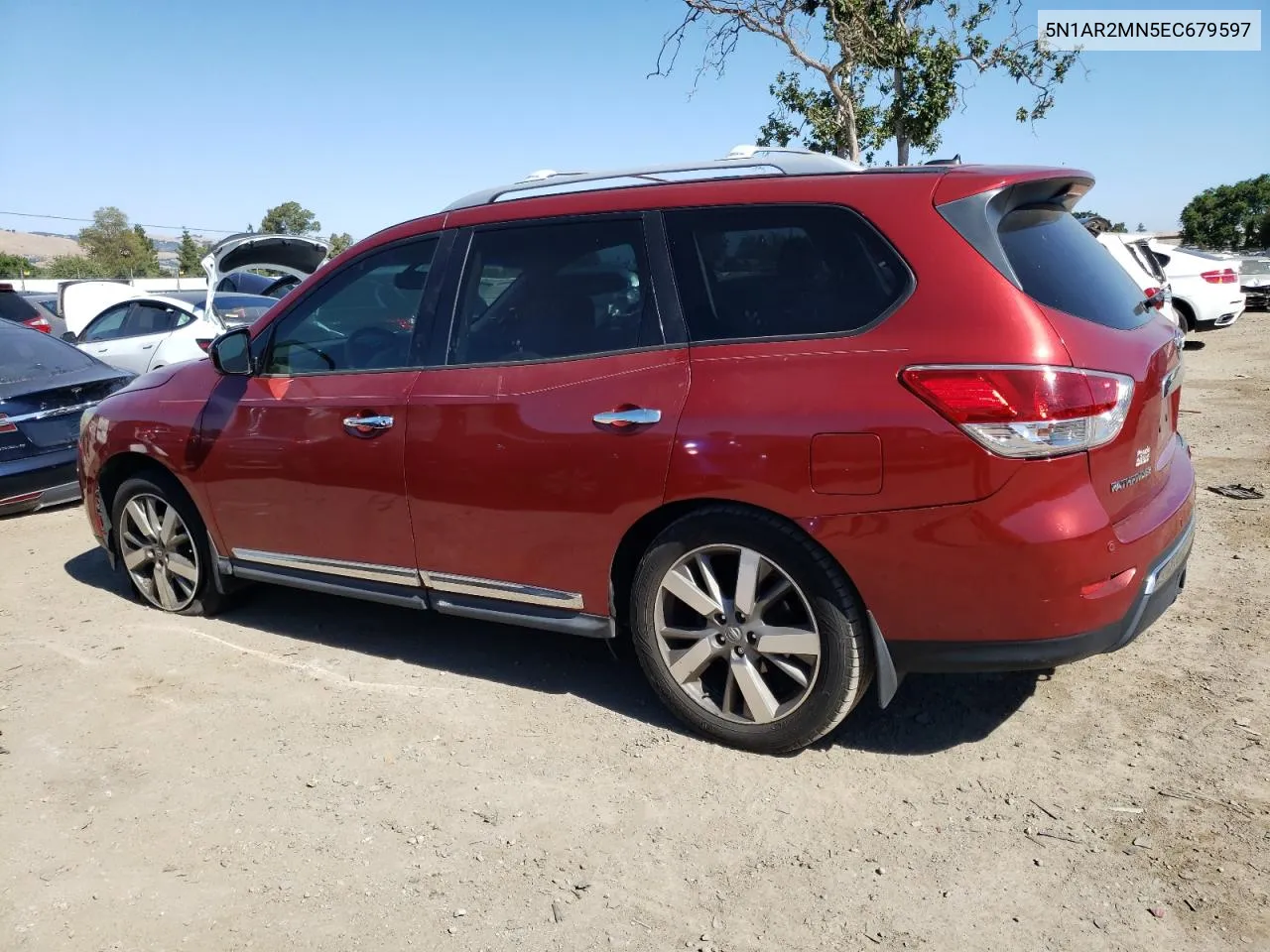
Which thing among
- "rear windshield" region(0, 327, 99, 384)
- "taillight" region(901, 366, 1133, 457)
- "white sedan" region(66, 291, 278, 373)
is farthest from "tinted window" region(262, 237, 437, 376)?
"white sedan" region(66, 291, 278, 373)

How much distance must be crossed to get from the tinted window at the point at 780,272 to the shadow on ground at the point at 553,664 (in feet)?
4.48

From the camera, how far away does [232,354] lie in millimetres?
4688

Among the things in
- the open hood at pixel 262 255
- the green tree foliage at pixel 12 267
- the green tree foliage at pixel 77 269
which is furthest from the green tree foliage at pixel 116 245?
the open hood at pixel 262 255

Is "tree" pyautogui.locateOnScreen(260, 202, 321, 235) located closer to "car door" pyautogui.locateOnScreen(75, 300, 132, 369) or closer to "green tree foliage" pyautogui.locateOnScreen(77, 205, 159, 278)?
"green tree foliage" pyautogui.locateOnScreen(77, 205, 159, 278)

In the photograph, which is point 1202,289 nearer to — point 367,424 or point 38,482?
point 367,424

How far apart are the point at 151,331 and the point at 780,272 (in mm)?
10263

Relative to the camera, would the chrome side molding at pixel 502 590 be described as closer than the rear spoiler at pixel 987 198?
No

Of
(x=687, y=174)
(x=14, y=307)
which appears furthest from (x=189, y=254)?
(x=687, y=174)

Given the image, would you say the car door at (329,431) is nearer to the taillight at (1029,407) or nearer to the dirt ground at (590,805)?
the dirt ground at (590,805)

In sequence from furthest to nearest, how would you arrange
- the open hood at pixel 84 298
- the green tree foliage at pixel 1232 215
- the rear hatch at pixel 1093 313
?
the green tree foliage at pixel 1232 215, the open hood at pixel 84 298, the rear hatch at pixel 1093 313

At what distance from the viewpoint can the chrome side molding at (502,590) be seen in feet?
12.6

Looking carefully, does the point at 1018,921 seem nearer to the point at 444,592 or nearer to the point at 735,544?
the point at 735,544

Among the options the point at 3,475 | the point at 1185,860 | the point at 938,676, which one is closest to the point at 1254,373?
the point at 938,676

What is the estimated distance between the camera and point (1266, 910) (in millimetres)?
2662
